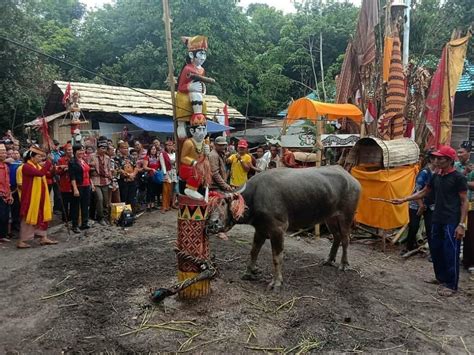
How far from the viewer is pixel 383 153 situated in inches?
283

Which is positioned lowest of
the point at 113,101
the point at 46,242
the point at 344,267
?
the point at 344,267

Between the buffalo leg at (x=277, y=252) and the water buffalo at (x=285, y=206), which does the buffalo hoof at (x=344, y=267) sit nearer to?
the water buffalo at (x=285, y=206)

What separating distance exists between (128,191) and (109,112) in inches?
163

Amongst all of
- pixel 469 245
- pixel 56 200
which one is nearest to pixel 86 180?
pixel 56 200

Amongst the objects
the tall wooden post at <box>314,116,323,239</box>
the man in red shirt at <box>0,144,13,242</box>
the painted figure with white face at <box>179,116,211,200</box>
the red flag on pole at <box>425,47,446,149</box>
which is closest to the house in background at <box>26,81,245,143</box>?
the man in red shirt at <box>0,144,13,242</box>

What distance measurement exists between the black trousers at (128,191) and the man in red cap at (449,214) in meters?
6.28

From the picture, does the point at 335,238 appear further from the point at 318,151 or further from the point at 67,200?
the point at 67,200

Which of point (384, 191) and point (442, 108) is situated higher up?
point (442, 108)

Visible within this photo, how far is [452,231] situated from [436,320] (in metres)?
1.24

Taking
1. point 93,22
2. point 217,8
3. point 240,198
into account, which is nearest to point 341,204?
point 240,198

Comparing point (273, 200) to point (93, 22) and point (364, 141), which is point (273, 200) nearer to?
point (364, 141)

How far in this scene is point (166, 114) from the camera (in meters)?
14.1

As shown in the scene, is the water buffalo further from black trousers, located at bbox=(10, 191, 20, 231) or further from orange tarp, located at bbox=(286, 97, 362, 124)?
black trousers, located at bbox=(10, 191, 20, 231)

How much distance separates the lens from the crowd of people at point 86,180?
7.15 m
